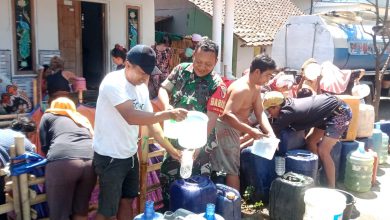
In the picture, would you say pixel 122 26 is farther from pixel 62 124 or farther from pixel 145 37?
pixel 62 124

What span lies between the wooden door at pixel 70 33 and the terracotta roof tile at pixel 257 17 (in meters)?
6.55

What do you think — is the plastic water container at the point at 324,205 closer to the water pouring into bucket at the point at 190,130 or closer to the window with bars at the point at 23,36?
the water pouring into bucket at the point at 190,130

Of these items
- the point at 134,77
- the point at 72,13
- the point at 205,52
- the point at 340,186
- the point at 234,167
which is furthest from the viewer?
the point at 72,13

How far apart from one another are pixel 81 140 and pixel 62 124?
21 cm

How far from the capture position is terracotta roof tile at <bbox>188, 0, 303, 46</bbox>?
49.8 feet

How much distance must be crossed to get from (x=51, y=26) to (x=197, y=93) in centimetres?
595

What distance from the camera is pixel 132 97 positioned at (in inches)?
112

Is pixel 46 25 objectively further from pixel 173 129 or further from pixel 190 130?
pixel 190 130

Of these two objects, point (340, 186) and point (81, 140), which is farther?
point (340, 186)

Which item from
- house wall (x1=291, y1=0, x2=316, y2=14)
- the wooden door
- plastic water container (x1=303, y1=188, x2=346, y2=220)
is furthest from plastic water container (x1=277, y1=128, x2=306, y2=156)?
house wall (x1=291, y1=0, x2=316, y2=14)

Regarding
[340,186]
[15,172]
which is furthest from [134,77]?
[340,186]

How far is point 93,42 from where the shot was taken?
32.6ft

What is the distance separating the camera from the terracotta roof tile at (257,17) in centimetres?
1519

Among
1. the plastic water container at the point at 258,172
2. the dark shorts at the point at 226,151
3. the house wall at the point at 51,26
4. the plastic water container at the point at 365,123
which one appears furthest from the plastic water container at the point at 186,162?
the house wall at the point at 51,26
